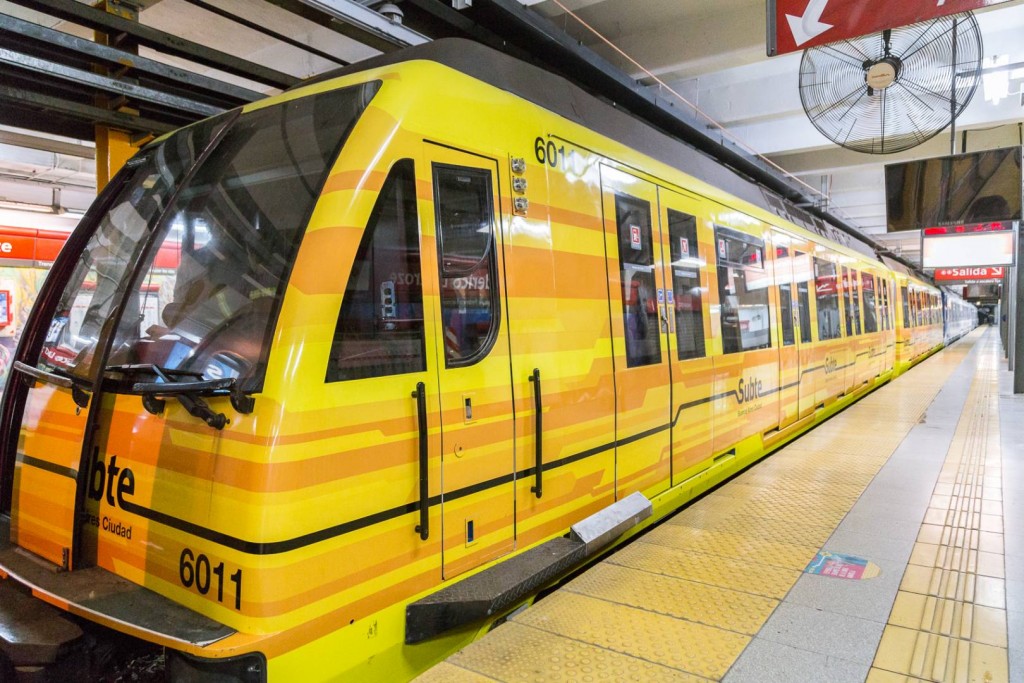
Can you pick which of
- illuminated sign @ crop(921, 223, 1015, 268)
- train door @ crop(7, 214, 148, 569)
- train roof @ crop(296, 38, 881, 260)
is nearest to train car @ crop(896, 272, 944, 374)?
illuminated sign @ crop(921, 223, 1015, 268)

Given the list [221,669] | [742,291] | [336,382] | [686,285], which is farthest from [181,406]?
[742,291]

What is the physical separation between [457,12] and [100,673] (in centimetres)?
387

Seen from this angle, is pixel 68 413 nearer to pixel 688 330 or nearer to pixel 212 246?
pixel 212 246

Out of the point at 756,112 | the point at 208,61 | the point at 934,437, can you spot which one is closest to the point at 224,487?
the point at 208,61

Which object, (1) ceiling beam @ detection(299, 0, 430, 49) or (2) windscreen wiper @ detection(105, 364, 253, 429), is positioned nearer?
(2) windscreen wiper @ detection(105, 364, 253, 429)

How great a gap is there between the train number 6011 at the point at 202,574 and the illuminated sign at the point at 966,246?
48.0 feet

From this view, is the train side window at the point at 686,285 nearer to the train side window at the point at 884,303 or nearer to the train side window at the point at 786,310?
the train side window at the point at 786,310

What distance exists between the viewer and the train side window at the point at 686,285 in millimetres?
4414

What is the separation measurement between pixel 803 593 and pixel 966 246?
13.3m

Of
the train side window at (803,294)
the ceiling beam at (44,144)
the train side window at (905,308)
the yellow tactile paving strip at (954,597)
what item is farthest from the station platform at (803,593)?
the train side window at (905,308)

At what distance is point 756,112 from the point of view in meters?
8.54

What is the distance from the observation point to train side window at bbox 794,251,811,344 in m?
7.07

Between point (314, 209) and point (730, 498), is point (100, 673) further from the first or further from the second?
point (730, 498)

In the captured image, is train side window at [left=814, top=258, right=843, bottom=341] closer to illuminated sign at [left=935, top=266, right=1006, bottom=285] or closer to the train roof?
the train roof
